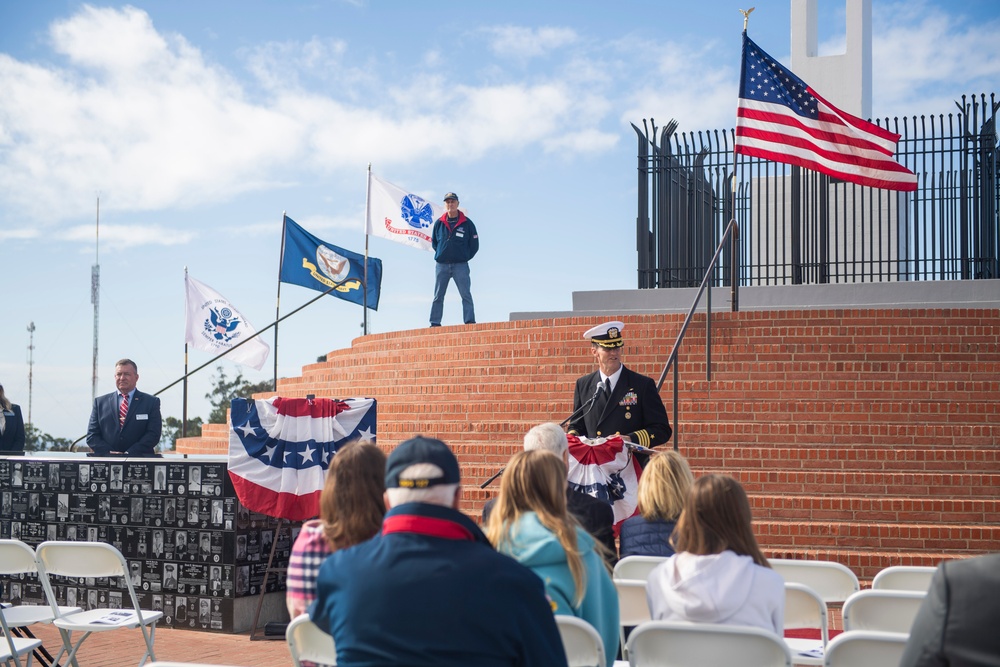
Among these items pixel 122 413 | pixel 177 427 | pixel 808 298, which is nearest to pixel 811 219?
pixel 808 298

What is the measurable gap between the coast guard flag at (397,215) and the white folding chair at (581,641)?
13738mm

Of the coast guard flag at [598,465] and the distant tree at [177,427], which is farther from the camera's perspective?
the distant tree at [177,427]

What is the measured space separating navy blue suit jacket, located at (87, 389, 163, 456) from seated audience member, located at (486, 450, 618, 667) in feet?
20.3

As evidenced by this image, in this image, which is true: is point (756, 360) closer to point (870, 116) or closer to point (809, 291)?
point (809, 291)

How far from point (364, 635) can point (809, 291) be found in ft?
38.5

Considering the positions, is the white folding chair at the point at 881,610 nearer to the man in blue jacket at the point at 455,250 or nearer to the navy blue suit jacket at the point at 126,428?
the navy blue suit jacket at the point at 126,428

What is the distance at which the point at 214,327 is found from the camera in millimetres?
16875

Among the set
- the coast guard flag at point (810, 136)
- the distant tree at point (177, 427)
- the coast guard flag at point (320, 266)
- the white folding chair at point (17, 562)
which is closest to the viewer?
the white folding chair at point (17, 562)

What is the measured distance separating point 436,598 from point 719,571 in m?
1.63

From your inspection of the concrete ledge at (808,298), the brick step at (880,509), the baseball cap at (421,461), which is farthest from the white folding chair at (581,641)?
the concrete ledge at (808,298)

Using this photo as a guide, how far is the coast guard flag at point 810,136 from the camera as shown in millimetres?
10820

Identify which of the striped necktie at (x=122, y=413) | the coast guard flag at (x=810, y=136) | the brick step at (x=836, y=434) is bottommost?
the brick step at (x=836, y=434)

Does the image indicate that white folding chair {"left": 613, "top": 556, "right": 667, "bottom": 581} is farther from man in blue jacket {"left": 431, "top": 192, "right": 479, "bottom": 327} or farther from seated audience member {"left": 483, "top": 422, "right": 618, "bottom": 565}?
man in blue jacket {"left": 431, "top": 192, "right": 479, "bottom": 327}

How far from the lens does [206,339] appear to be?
1678 centimetres
